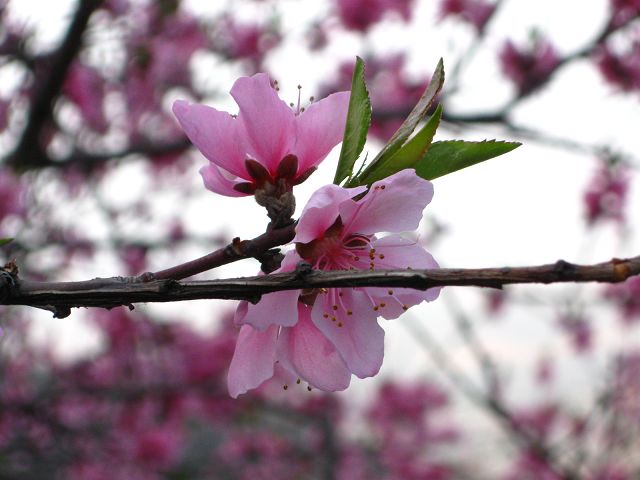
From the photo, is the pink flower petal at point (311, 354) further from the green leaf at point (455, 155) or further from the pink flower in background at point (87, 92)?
the pink flower in background at point (87, 92)

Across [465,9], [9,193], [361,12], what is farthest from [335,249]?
[361,12]

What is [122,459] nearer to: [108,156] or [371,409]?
[108,156]

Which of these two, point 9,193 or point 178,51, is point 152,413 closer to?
point 9,193

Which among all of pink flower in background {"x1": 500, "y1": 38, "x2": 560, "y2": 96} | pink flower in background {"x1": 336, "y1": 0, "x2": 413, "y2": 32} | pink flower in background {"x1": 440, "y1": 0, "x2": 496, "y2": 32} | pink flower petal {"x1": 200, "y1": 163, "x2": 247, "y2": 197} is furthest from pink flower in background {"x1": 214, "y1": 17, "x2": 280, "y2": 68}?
pink flower petal {"x1": 200, "y1": 163, "x2": 247, "y2": 197}

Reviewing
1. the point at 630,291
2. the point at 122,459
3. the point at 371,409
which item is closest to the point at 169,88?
the point at 122,459

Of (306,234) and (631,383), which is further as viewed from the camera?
(631,383)

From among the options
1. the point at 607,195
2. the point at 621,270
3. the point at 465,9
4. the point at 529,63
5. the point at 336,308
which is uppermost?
the point at 465,9
